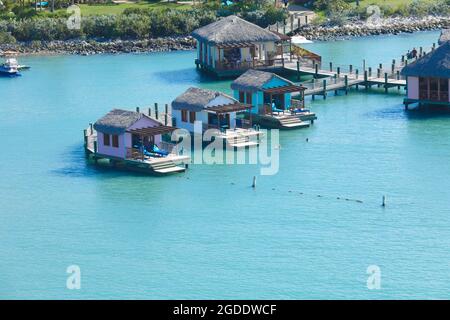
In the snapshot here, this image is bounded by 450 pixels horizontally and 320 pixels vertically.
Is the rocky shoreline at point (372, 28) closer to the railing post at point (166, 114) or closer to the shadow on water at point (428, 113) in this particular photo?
the shadow on water at point (428, 113)

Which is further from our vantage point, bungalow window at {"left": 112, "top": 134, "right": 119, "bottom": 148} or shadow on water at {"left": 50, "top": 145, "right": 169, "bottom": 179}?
bungalow window at {"left": 112, "top": 134, "right": 119, "bottom": 148}

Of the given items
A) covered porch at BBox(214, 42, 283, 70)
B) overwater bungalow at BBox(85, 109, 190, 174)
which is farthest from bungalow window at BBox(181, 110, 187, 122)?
covered porch at BBox(214, 42, 283, 70)

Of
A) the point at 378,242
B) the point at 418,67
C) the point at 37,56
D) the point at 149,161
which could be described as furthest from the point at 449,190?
the point at 37,56

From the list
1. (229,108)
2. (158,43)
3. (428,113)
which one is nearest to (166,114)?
(229,108)

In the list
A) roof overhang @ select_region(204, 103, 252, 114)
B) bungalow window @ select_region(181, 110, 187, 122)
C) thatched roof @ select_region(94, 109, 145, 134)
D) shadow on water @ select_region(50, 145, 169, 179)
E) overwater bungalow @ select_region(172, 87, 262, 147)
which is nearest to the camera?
shadow on water @ select_region(50, 145, 169, 179)

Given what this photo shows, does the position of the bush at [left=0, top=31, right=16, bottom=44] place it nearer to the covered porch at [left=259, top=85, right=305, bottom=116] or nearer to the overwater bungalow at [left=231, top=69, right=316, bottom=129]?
the overwater bungalow at [left=231, top=69, right=316, bottom=129]
